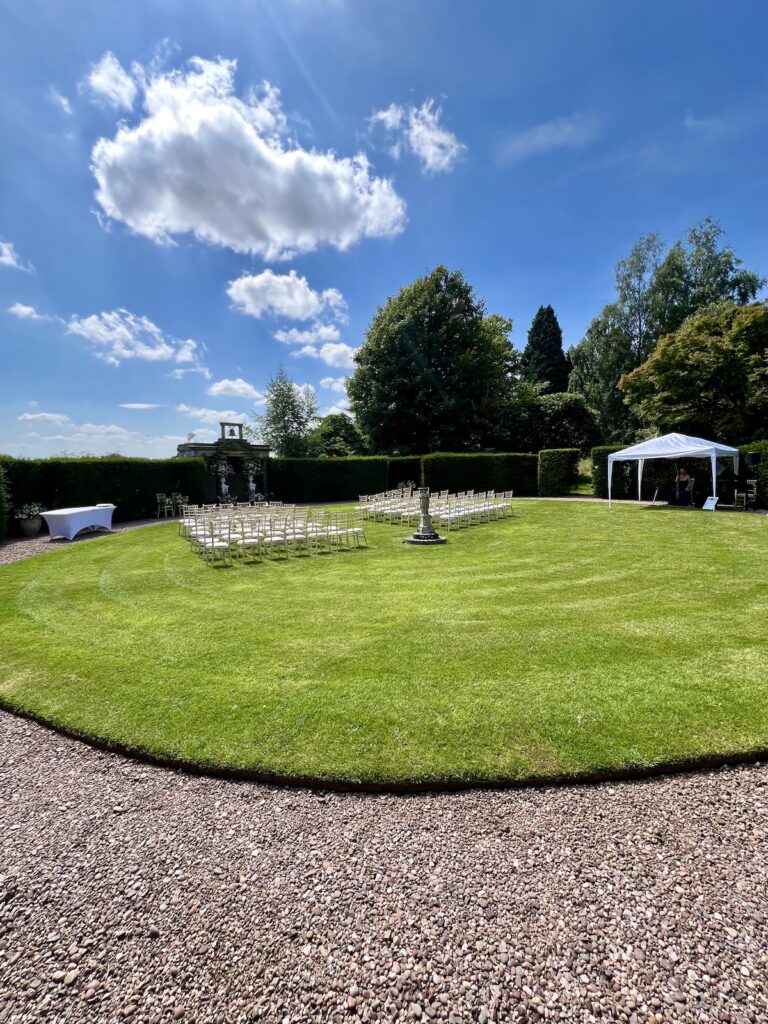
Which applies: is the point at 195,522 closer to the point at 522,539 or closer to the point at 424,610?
the point at 424,610

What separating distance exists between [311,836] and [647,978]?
1.63m

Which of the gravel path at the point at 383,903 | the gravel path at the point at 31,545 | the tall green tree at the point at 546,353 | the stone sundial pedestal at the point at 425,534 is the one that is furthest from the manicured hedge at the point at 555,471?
the tall green tree at the point at 546,353

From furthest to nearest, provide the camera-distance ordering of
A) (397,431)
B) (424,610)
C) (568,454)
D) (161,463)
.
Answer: (397,431) → (568,454) → (161,463) → (424,610)

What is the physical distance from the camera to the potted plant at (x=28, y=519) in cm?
1363

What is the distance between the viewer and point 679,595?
622 centimetres

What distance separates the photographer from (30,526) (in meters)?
13.6

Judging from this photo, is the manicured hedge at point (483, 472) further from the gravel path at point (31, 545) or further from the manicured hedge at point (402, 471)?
the gravel path at point (31, 545)

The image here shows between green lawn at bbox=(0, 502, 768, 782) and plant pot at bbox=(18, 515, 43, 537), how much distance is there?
273 inches

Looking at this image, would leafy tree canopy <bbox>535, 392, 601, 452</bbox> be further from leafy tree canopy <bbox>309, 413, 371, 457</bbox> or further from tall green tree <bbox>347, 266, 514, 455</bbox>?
leafy tree canopy <bbox>309, 413, 371, 457</bbox>

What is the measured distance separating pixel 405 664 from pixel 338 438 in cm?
3255

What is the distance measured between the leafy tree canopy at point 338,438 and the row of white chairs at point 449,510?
1532cm

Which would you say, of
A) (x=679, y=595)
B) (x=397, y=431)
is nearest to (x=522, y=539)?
(x=679, y=595)

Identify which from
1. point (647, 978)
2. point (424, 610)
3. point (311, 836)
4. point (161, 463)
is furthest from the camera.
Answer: point (161, 463)

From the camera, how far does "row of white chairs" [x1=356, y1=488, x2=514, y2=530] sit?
1348 cm
